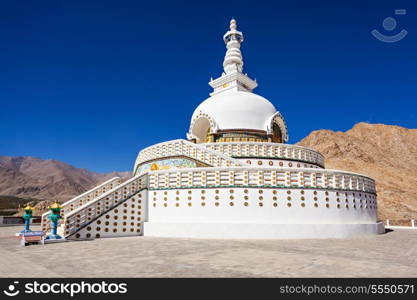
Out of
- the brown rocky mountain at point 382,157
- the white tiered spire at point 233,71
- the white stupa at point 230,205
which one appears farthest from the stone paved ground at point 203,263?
the brown rocky mountain at point 382,157

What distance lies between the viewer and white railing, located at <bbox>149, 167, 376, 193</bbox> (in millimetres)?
14609

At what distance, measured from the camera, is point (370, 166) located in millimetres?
71562

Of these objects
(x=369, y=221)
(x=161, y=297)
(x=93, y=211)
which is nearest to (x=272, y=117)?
(x=369, y=221)

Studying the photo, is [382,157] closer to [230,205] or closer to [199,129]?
[199,129]

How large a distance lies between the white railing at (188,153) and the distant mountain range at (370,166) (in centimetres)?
3841

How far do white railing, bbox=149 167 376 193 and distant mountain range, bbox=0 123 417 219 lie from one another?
41833mm

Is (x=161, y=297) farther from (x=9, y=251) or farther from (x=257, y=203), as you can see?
(x=257, y=203)

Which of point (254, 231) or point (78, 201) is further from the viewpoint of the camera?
point (78, 201)

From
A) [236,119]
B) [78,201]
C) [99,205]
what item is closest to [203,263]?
[99,205]

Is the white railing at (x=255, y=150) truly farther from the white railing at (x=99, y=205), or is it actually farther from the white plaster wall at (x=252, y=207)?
the white railing at (x=99, y=205)

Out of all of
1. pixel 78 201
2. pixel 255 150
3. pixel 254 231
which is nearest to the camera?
pixel 254 231

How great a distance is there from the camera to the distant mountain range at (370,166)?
56.1 metres

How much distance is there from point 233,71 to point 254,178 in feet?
57.8

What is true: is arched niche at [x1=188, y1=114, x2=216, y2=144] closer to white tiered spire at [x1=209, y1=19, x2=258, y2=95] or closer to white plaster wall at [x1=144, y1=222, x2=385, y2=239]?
white tiered spire at [x1=209, y1=19, x2=258, y2=95]
